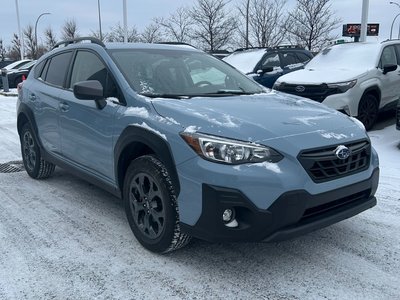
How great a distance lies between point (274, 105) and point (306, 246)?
1.18 m

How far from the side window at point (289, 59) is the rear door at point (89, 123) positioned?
7.86 m

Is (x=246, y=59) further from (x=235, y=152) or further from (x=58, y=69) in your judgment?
(x=235, y=152)

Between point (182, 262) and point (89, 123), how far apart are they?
1.58 metres

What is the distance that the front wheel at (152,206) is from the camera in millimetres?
3117

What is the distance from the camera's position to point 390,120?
9.18 m

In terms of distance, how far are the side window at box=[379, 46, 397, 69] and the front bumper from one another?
6250 millimetres

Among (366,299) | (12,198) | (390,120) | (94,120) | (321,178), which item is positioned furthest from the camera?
(390,120)

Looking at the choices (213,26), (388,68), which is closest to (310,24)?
(213,26)

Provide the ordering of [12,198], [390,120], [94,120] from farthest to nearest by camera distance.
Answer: [390,120] < [12,198] < [94,120]

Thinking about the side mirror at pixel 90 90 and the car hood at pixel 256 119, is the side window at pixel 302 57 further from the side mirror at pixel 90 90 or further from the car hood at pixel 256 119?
the side mirror at pixel 90 90

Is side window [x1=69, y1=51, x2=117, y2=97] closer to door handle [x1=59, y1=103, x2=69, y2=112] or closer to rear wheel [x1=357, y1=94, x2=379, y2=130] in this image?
door handle [x1=59, y1=103, x2=69, y2=112]

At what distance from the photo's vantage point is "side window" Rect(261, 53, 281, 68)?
11086mm

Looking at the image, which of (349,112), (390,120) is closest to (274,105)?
(349,112)

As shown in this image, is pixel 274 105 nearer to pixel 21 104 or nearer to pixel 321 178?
pixel 321 178
